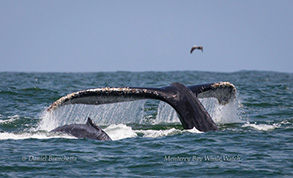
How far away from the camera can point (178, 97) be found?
11.0m

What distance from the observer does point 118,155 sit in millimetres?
10133

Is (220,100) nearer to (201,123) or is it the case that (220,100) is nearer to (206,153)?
(201,123)

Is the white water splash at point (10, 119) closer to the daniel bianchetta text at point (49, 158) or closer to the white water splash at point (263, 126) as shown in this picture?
the daniel bianchetta text at point (49, 158)

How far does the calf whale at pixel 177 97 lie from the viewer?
1016 centimetres

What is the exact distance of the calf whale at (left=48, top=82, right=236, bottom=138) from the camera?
33.3 feet

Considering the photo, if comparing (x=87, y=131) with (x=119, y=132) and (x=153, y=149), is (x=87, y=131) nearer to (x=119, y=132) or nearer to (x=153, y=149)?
(x=119, y=132)

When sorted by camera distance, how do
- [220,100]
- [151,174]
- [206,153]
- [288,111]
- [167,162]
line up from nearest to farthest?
[151,174]
[167,162]
[206,153]
[220,100]
[288,111]

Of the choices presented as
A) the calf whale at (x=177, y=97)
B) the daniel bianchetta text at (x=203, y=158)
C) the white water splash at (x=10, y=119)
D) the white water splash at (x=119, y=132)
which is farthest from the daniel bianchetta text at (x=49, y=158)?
the white water splash at (x=10, y=119)

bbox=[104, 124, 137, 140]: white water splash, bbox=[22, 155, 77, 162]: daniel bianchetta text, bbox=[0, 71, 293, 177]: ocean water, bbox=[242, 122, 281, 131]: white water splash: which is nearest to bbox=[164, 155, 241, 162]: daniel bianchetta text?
bbox=[0, 71, 293, 177]: ocean water

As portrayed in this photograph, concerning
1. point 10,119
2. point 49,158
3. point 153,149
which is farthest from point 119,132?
point 10,119

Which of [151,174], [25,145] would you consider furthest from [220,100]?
[25,145]

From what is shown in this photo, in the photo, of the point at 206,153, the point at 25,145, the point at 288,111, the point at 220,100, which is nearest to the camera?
the point at 206,153

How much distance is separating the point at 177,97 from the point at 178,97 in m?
0.02

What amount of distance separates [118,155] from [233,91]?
10.7ft
